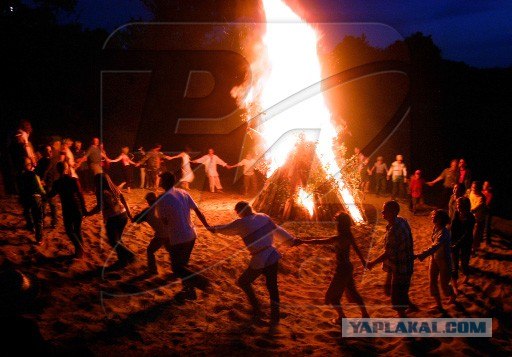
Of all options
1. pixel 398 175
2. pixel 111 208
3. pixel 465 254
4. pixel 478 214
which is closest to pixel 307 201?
pixel 478 214

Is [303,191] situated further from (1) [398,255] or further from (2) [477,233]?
(1) [398,255]

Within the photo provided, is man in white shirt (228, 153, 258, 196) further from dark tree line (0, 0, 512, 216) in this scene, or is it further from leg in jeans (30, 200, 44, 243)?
leg in jeans (30, 200, 44, 243)

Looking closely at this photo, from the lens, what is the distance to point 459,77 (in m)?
25.0

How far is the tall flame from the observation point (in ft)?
40.4

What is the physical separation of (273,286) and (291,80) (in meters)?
8.69

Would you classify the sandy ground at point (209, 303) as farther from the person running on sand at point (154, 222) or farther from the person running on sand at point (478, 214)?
the person running on sand at point (154, 222)

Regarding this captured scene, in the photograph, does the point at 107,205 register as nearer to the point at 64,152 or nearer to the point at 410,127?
the point at 64,152

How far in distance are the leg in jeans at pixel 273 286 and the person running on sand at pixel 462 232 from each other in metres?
3.38

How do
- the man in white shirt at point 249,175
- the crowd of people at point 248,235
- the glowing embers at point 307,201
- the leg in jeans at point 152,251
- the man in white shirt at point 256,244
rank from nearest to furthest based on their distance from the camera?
the man in white shirt at point 256,244 → the crowd of people at point 248,235 → the leg in jeans at point 152,251 → the glowing embers at point 307,201 → the man in white shirt at point 249,175

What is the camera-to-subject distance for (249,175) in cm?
1525

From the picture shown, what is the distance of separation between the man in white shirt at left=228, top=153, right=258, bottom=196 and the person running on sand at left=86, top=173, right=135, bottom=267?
8.51 m

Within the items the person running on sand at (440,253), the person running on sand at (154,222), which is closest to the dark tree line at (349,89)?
the person running on sand at (154,222)

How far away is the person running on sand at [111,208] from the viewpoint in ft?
20.7

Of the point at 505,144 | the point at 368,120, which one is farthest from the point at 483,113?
the point at 368,120
